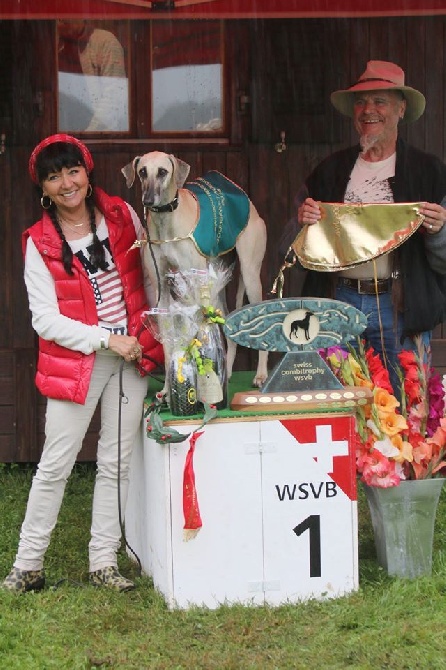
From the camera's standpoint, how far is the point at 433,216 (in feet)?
15.5

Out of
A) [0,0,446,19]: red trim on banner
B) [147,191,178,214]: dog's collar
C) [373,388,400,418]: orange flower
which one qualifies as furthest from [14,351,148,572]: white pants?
[0,0,446,19]: red trim on banner

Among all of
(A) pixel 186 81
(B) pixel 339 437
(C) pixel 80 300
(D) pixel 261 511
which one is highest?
(A) pixel 186 81

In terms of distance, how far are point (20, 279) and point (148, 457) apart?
91.7 inches

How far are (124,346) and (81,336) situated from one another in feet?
0.55

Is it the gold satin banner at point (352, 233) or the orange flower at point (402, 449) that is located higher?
the gold satin banner at point (352, 233)

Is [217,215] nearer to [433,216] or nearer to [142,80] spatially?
[433,216]

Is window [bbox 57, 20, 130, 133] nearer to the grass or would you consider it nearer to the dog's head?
the dog's head

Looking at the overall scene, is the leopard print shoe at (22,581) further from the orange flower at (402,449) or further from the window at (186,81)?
the window at (186,81)

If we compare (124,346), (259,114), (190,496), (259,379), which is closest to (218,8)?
(259,114)

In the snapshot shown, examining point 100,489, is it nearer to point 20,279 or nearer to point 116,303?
point 116,303

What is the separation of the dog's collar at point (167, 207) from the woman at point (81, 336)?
0.34 feet

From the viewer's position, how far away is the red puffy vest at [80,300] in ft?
14.4

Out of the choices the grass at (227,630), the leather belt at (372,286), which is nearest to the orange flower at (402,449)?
the grass at (227,630)

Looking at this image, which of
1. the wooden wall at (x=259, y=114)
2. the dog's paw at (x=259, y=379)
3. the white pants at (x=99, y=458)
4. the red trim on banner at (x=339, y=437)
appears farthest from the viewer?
the wooden wall at (x=259, y=114)
